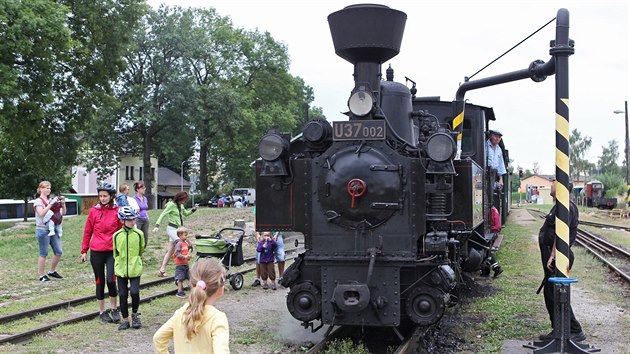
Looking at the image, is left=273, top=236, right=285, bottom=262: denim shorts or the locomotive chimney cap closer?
the locomotive chimney cap

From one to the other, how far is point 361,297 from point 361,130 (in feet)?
5.59

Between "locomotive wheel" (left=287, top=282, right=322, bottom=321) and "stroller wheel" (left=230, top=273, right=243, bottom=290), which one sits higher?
"locomotive wheel" (left=287, top=282, right=322, bottom=321)

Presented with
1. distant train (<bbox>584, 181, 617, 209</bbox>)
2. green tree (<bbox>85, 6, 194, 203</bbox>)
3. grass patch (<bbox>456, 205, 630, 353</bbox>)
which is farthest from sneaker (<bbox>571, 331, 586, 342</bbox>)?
distant train (<bbox>584, 181, 617, 209</bbox>)

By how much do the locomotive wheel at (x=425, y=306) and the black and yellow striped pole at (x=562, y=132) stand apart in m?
1.24

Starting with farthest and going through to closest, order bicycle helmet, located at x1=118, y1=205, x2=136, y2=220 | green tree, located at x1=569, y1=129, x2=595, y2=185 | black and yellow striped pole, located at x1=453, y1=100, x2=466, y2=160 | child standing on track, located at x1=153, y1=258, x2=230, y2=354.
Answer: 1. green tree, located at x1=569, y1=129, x2=595, y2=185
2. black and yellow striped pole, located at x1=453, y1=100, x2=466, y2=160
3. bicycle helmet, located at x1=118, y1=205, x2=136, y2=220
4. child standing on track, located at x1=153, y1=258, x2=230, y2=354

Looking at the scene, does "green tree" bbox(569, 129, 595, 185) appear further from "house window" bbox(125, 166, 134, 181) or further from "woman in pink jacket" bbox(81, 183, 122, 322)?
"woman in pink jacket" bbox(81, 183, 122, 322)

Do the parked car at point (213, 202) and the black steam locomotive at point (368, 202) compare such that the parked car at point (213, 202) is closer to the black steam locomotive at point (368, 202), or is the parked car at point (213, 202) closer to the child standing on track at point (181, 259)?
the child standing on track at point (181, 259)

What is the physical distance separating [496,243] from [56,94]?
1431cm

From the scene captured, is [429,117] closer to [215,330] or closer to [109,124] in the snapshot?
[215,330]

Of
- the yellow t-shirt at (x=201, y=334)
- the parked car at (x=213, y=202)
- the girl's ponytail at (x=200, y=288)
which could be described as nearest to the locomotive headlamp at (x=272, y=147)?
the girl's ponytail at (x=200, y=288)

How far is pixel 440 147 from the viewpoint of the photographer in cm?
634

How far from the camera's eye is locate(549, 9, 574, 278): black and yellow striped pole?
636cm

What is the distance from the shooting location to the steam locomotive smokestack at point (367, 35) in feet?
22.3

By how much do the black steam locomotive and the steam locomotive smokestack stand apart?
0.04ft
